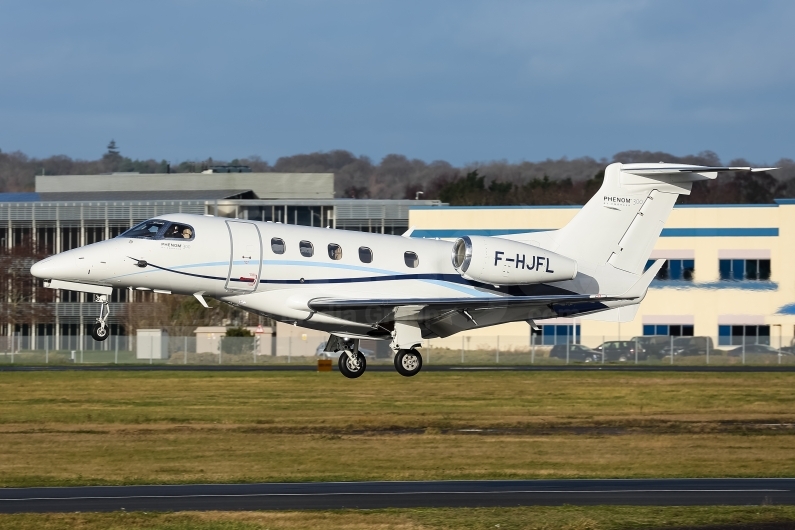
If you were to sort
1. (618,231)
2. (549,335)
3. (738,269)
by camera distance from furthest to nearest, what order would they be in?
(549,335)
(738,269)
(618,231)

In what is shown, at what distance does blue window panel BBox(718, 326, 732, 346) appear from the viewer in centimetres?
6656

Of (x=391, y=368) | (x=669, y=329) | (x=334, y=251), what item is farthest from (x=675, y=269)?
(x=334, y=251)

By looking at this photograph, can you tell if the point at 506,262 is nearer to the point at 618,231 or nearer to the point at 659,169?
the point at 618,231

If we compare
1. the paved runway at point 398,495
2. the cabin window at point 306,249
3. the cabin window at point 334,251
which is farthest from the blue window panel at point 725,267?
the cabin window at point 306,249

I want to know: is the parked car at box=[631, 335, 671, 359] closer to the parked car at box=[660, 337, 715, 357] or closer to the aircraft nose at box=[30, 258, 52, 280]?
the parked car at box=[660, 337, 715, 357]

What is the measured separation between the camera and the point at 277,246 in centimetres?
2866

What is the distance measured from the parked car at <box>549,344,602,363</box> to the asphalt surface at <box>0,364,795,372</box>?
224 centimetres

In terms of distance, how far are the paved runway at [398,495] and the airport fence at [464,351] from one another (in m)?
30.7

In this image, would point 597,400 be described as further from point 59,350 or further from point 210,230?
point 59,350

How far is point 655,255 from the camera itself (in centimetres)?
6625

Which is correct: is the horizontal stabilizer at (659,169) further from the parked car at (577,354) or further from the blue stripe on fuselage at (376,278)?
the parked car at (577,354)

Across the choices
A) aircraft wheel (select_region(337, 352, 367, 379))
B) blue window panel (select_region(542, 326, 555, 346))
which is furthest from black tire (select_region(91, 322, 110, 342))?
blue window panel (select_region(542, 326, 555, 346))

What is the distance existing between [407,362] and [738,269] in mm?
40544

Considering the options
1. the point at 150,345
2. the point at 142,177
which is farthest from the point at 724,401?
the point at 142,177
